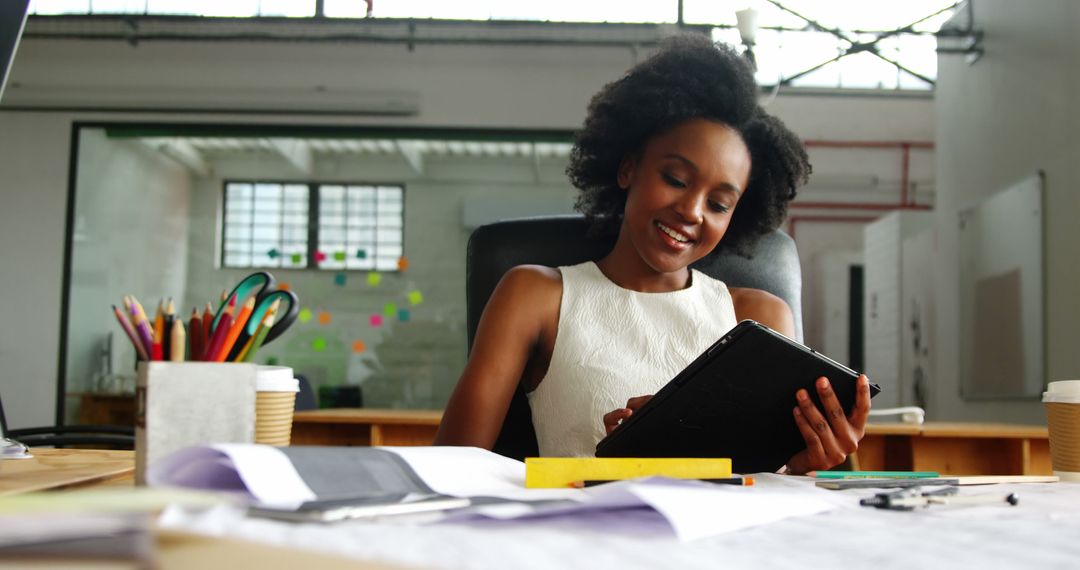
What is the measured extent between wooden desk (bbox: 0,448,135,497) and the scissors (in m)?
0.19

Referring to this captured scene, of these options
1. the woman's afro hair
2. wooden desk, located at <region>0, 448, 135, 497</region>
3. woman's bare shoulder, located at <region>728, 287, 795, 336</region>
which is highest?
the woman's afro hair

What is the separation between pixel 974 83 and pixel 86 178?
16.1 ft

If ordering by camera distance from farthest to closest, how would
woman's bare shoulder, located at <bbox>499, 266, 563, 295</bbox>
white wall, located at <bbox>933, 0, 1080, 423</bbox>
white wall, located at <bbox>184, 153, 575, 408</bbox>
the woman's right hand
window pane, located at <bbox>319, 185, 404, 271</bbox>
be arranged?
window pane, located at <bbox>319, 185, 404, 271</bbox> < white wall, located at <bbox>184, 153, 575, 408</bbox> < white wall, located at <bbox>933, 0, 1080, 423</bbox> < woman's bare shoulder, located at <bbox>499, 266, 563, 295</bbox> < the woman's right hand

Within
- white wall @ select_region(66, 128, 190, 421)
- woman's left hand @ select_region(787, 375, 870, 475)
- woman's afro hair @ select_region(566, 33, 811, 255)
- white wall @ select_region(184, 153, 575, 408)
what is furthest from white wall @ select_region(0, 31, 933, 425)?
woman's left hand @ select_region(787, 375, 870, 475)

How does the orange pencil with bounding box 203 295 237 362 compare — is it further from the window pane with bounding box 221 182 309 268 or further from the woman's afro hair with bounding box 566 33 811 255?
the window pane with bounding box 221 182 309 268

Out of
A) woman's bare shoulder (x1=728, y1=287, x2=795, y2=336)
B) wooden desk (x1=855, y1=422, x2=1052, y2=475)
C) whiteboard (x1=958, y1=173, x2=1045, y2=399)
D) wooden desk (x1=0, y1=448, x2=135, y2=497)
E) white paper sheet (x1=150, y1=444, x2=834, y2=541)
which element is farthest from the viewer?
whiteboard (x1=958, y1=173, x2=1045, y2=399)

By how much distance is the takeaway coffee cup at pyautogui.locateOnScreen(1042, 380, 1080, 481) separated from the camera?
1.02 metres

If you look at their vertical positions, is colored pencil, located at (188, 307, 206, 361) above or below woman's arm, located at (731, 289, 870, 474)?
above

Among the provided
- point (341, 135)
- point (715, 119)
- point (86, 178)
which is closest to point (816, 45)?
point (341, 135)

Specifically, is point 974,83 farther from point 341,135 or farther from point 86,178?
point 86,178

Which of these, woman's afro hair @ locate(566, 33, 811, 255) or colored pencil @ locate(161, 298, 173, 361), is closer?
colored pencil @ locate(161, 298, 173, 361)

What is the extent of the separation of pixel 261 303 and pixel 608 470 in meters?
0.29

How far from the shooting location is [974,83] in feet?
18.5

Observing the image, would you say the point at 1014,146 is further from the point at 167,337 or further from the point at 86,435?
the point at 167,337
